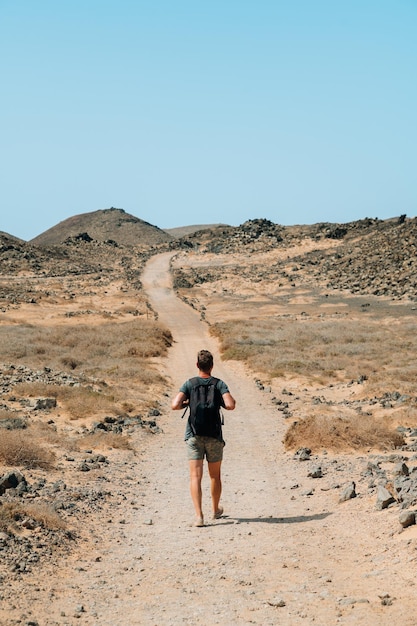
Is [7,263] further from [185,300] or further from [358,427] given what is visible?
[358,427]

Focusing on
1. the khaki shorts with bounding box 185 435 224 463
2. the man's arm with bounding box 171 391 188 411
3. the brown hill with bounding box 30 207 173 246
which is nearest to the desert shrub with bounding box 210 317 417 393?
the khaki shorts with bounding box 185 435 224 463

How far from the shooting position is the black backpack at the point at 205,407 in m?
9.49

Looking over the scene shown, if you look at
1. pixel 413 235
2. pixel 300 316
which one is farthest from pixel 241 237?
pixel 300 316

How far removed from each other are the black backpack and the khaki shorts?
0.32ft

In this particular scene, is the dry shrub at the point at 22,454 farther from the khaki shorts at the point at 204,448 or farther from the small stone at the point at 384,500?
the small stone at the point at 384,500

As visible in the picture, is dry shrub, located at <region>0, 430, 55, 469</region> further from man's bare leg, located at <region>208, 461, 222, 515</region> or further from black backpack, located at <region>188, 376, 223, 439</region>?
black backpack, located at <region>188, 376, 223, 439</region>

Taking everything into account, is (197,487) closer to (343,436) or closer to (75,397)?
(343,436)

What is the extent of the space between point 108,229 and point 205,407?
16714 cm

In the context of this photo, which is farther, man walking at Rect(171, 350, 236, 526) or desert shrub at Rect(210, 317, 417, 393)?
desert shrub at Rect(210, 317, 417, 393)

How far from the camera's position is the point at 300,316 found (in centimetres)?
5334

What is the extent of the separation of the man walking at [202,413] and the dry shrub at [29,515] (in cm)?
191

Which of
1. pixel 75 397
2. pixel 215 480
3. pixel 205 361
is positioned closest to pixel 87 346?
pixel 75 397

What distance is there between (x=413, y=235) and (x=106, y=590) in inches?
3112

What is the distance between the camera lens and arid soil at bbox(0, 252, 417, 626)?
662 centimetres
